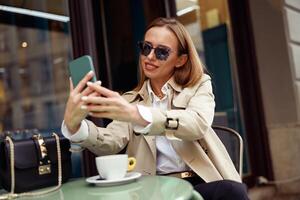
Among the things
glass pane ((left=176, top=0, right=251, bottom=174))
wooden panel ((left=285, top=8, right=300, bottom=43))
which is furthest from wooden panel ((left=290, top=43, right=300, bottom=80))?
glass pane ((left=176, top=0, right=251, bottom=174))

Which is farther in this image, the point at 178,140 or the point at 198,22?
the point at 198,22

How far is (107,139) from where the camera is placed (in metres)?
1.27

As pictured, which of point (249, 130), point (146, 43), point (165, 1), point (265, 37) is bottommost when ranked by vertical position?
point (249, 130)

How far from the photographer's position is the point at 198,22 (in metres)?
3.38

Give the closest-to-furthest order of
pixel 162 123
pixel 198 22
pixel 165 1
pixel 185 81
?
pixel 162 123 < pixel 185 81 < pixel 165 1 < pixel 198 22

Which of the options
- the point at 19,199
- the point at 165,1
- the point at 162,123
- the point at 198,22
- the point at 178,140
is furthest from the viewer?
the point at 198,22

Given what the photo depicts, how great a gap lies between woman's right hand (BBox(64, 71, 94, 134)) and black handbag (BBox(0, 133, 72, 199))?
0.05 metres

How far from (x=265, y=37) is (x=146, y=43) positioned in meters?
2.44

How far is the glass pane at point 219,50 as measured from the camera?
10.8ft

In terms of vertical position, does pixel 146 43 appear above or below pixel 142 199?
above

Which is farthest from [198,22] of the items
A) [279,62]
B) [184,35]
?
[184,35]

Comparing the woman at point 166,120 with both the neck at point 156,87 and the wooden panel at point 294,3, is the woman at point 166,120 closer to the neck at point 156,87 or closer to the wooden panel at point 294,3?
the neck at point 156,87

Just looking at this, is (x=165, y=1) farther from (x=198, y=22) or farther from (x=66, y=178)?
(x=66, y=178)

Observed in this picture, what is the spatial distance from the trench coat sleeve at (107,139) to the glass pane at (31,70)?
1.24m
